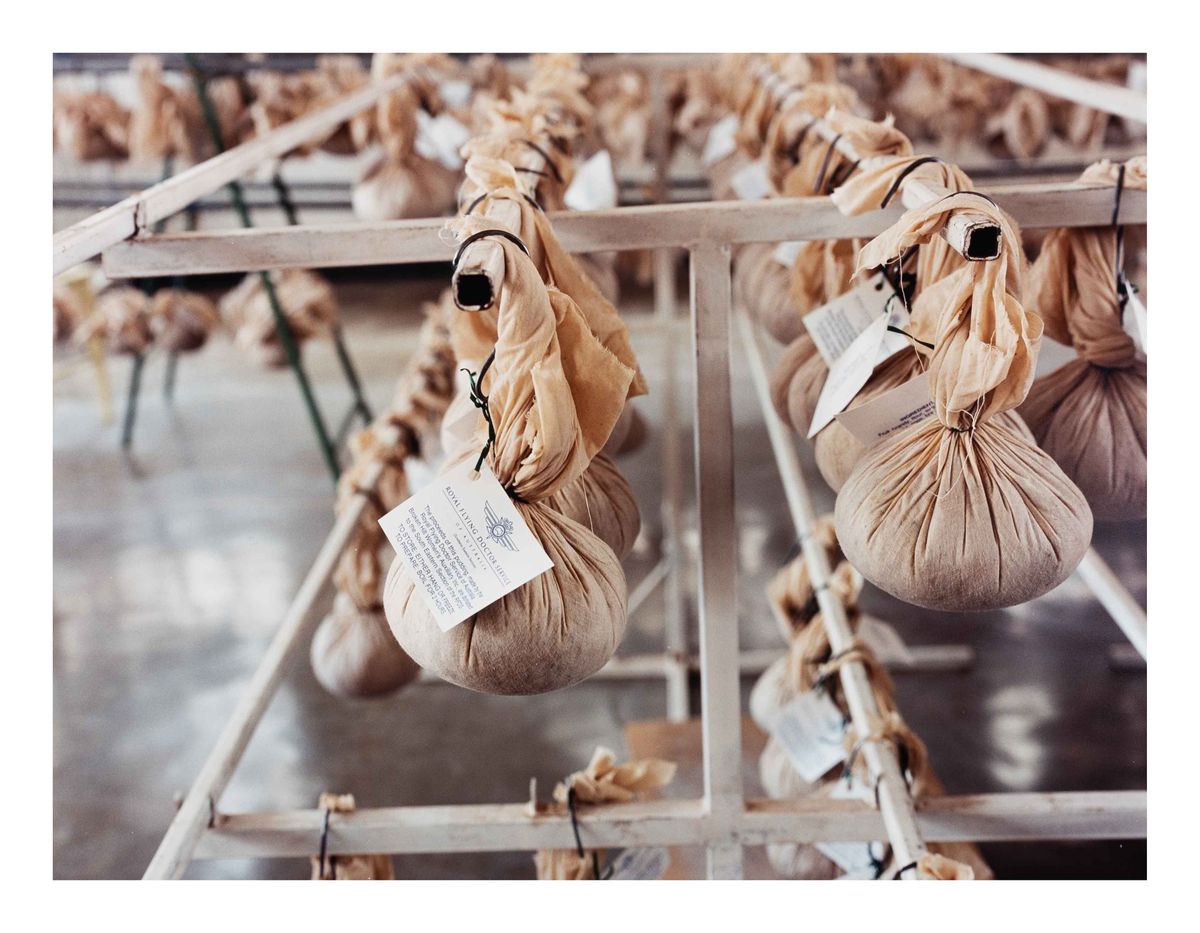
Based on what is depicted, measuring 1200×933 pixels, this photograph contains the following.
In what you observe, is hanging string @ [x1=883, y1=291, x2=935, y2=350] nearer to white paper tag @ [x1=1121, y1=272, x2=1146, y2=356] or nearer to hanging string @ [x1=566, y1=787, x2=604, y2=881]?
white paper tag @ [x1=1121, y1=272, x2=1146, y2=356]

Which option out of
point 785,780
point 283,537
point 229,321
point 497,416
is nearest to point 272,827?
point 497,416

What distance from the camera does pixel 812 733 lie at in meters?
1.60

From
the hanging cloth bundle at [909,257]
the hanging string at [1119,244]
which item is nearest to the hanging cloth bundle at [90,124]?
the hanging cloth bundle at [909,257]

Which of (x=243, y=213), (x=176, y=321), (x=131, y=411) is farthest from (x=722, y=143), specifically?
(x=131, y=411)

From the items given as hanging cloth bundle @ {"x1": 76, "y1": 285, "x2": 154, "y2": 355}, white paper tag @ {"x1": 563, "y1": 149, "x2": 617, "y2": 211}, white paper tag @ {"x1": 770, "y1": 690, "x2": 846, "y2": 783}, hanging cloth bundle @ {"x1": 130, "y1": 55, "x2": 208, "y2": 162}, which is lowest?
white paper tag @ {"x1": 770, "y1": 690, "x2": 846, "y2": 783}

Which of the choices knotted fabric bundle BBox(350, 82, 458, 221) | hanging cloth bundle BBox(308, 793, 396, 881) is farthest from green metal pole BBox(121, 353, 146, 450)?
hanging cloth bundle BBox(308, 793, 396, 881)

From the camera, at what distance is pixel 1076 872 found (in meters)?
2.42

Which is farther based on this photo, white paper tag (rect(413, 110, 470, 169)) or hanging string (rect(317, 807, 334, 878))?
white paper tag (rect(413, 110, 470, 169))

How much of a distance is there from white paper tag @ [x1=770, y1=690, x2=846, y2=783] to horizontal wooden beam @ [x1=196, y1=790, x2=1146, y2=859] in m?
0.25

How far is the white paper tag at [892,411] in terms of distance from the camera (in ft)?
2.98

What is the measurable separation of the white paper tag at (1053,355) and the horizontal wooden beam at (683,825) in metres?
0.52

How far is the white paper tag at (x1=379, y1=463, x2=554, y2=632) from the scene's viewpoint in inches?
30.8

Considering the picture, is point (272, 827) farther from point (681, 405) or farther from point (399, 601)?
point (681, 405)
